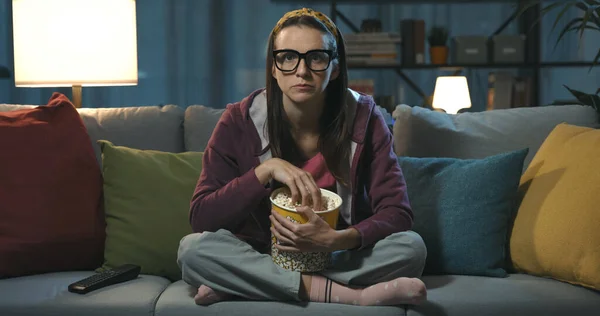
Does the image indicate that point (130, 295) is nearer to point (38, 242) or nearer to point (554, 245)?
point (38, 242)

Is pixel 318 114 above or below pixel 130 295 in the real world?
above

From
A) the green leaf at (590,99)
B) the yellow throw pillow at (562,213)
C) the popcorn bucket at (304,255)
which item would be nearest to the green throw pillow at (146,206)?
the popcorn bucket at (304,255)

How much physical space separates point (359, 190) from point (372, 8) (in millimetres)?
2670

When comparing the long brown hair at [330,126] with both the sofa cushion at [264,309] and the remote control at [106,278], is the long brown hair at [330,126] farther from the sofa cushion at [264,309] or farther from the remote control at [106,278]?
the remote control at [106,278]

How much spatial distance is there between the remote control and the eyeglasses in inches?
26.0

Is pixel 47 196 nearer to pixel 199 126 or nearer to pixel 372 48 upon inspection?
pixel 199 126

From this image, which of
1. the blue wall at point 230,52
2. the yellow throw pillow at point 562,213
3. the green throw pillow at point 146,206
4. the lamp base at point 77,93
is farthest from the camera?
the blue wall at point 230,52

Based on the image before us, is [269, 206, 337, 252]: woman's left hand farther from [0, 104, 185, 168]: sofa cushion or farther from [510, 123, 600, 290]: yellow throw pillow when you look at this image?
[0, 104, 185, 168]: sofa cushion

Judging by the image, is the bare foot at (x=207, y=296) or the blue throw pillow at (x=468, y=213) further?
the blue throw pillow at (x=468, y=213)

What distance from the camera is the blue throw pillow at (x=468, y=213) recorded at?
1.78 metres

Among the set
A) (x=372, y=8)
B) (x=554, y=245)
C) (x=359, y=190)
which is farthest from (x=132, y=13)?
(x=372, y=8)

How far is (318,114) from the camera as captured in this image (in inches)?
70.5

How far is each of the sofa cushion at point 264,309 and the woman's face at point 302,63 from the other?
490 millimetres

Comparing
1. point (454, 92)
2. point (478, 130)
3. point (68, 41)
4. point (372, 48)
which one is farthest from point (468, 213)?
point (372, 48)
